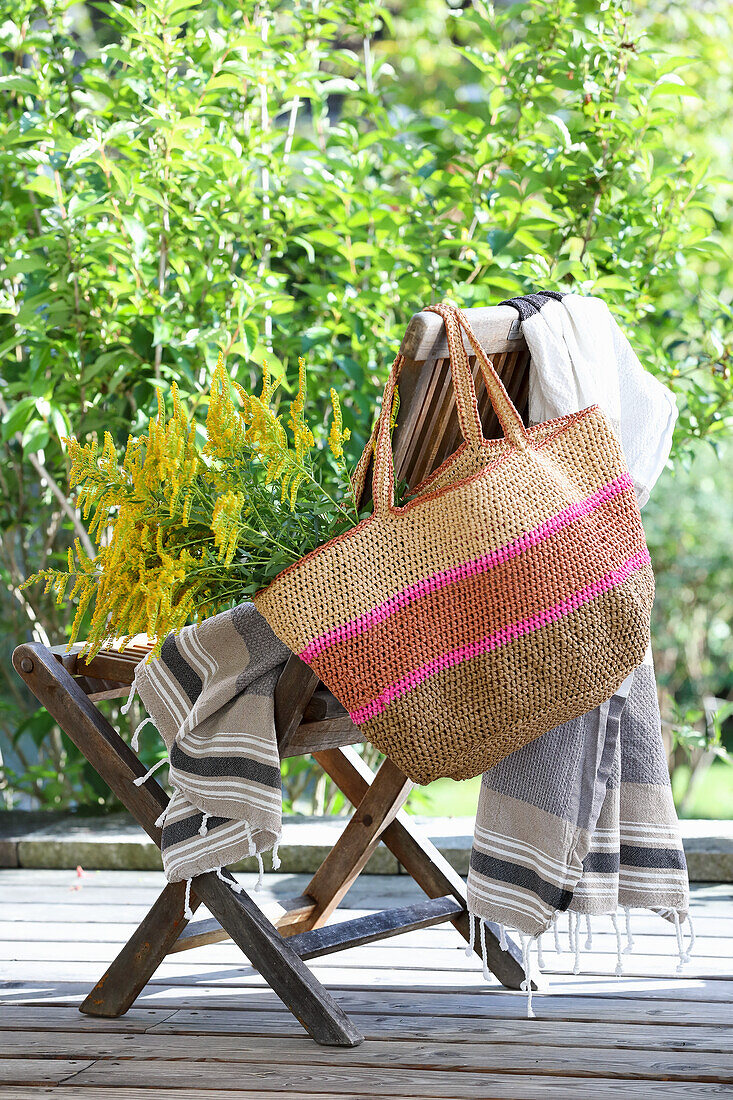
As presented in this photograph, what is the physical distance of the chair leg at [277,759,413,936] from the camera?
1740 millimetres

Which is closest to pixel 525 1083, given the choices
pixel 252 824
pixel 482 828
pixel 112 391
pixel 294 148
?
pixel 482 828

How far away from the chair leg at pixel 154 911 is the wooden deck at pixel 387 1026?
0.04 m

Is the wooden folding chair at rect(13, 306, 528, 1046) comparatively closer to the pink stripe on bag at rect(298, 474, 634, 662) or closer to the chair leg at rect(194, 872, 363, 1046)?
the chair leg at rect(194, 872, 363, 1046)

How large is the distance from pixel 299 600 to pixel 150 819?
0.49 meters

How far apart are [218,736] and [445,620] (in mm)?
370

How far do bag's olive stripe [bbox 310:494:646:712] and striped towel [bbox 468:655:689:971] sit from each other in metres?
0.24

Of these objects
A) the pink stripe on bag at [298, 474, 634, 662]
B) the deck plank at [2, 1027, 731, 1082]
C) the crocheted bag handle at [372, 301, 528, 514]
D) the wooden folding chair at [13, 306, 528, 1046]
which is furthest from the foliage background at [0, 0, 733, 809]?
the deck plank at [2, 1027, 731, 1082]

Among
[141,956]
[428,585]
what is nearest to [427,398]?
[428,585]

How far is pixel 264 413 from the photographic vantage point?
54.7 inches

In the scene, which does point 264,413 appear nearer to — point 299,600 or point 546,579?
point 299,600

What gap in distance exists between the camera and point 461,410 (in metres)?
1.34

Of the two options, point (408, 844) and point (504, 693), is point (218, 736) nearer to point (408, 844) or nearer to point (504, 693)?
point (504, 693)

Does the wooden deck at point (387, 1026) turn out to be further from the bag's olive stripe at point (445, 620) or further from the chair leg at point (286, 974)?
the bag's olive stripe at point (445, 620)

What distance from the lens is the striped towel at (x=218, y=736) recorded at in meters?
1.45
